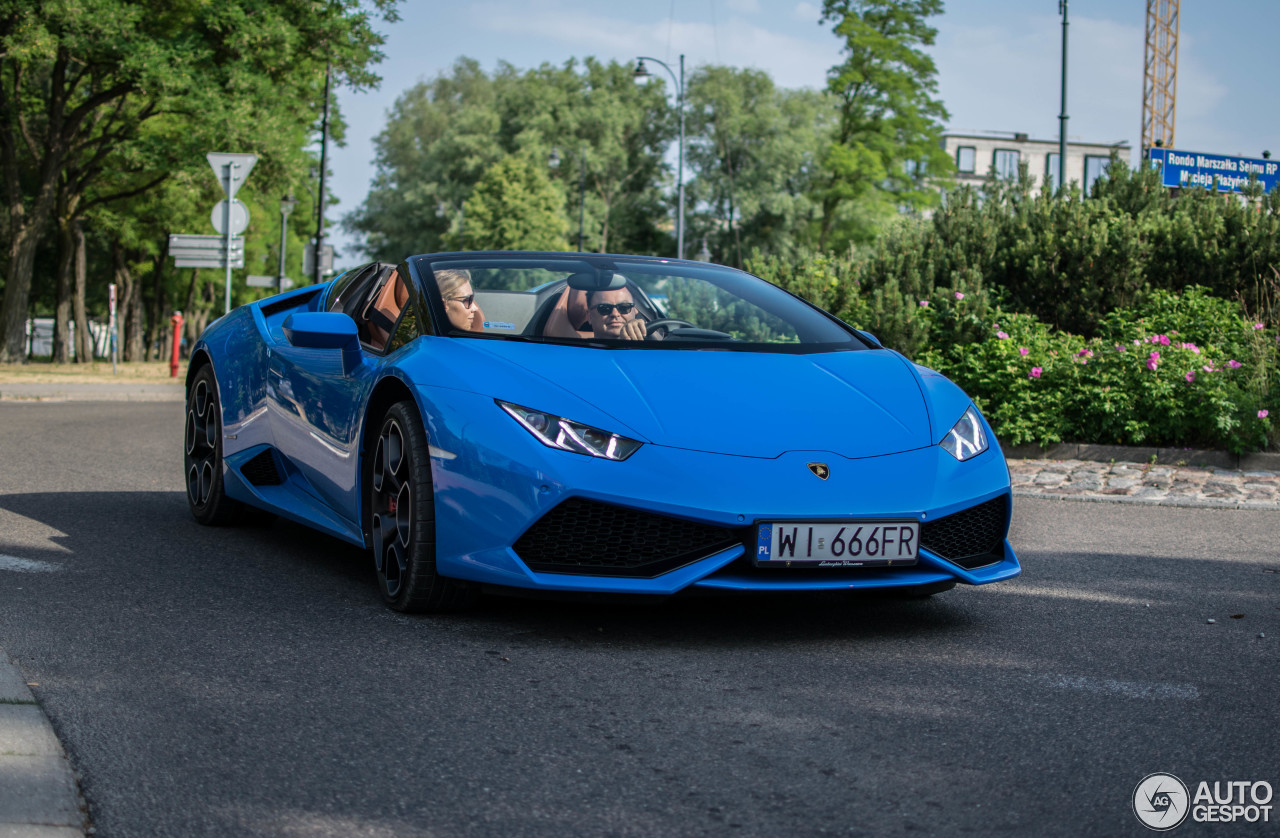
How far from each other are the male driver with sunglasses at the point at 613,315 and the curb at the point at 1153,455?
20.4 ft

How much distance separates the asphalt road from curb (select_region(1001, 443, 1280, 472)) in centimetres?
460

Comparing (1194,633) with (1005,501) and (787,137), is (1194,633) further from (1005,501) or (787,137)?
(787,137)

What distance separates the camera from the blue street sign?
1609 cm

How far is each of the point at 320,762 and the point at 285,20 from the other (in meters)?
24.7

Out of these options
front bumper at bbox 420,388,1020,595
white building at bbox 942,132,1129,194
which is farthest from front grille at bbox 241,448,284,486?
white building at bbox 942,132,1129,194

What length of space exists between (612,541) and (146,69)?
73.7 feet

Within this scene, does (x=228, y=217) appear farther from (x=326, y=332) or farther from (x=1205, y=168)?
(x=326, y=332)

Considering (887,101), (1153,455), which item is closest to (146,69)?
(1153,455)

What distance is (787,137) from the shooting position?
6100cm

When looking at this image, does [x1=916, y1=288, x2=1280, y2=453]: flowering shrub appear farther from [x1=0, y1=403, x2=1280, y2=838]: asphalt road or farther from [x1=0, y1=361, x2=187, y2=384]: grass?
[x1=0, y1=361, x2=187, y2=384]: grass

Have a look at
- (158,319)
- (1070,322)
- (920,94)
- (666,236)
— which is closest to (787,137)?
(666,236)

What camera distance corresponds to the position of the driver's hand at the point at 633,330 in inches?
203

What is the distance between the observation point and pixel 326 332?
4.96 m

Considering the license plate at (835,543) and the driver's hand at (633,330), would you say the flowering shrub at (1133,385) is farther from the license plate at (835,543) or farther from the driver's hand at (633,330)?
the license plate at (835,543)
